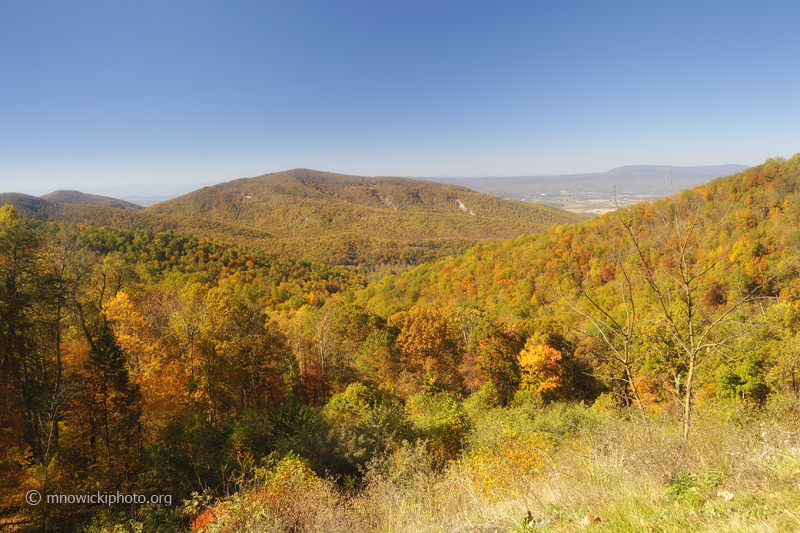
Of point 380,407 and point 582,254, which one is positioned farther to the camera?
point 582,254

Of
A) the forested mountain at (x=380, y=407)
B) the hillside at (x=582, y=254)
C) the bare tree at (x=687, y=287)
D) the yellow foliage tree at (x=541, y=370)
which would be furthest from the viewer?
the hillside at (x=582, y=254)

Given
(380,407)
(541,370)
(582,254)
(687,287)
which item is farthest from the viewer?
(582,254)

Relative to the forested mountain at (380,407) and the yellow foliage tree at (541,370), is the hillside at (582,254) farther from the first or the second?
the yellow foliage tree at (541,370)

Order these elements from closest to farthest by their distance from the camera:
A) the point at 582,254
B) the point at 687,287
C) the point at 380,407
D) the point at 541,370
Answer: the point at 687,287
the point at 380,407
the point at 541,370
the point at 582,254

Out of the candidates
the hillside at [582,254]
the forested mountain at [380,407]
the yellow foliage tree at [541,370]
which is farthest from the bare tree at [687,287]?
the hillside at [582,254]

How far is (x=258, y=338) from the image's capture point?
21156mm

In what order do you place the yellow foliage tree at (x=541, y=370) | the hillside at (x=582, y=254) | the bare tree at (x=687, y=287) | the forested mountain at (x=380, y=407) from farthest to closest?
1. the hillside at (x=582, y=254)
2. the yellow foliage tree at (x=541, y=370)
3. the forested mountain at (x=380, y=407)
4. the bare tree at (x=687, y=287)

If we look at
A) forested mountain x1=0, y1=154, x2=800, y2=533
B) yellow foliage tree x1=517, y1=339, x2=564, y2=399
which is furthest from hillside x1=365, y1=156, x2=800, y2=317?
yellow foliage tree x1=517, y1=339, x2=564, y2=399

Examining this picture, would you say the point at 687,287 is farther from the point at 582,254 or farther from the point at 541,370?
the point at 582,254

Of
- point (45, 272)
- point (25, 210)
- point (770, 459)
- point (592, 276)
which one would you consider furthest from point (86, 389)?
point (25, 210)

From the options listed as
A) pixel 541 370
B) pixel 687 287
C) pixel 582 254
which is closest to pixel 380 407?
pixel 541 370

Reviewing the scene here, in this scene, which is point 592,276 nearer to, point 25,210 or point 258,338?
point 258,338

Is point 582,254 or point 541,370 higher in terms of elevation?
point 582,254

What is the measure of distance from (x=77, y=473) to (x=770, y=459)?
17.6 metres
